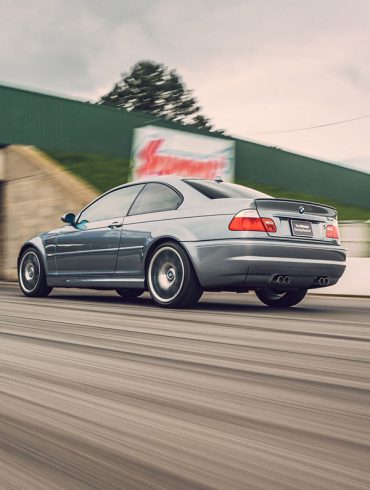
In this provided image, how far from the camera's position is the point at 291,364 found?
4273 mm

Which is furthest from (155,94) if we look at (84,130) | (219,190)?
(219,190)

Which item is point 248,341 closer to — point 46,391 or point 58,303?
point 46,391

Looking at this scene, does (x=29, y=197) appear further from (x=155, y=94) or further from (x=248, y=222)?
(x=155, y=94)

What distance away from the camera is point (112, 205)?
941cm

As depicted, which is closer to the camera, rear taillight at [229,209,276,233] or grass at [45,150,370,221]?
rear taillight at [229,209,276,233]

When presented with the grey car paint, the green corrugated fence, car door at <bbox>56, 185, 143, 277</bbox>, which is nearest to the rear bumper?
the grey car paint

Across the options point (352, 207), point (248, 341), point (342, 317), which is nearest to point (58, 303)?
point (342, 317)

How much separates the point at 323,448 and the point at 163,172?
22.0 metres

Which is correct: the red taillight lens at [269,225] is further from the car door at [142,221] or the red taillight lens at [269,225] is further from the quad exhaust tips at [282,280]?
the car door at [142,221]

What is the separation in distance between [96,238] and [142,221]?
35.4 inches

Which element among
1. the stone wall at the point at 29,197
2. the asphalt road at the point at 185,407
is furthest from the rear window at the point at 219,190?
the stone wall at the point at 29,197

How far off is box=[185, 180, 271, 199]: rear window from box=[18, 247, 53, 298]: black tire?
2.90 meters

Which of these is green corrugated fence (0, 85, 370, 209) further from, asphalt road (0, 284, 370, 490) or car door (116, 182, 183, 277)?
asphalt road (0, 284, 370, 490)

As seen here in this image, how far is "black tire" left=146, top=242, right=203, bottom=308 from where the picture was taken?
7871mm
